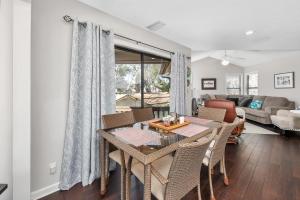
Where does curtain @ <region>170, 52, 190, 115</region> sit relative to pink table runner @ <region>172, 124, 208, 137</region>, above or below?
above

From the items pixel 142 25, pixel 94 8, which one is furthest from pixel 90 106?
pixel 142 25

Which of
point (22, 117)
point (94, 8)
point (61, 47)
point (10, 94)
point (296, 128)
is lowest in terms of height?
point (296, 128)

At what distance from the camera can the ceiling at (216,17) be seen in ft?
7.38

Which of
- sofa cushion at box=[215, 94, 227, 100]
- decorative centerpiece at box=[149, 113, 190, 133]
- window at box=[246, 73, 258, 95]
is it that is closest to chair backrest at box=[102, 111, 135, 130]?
decorative centerpiece at box=[149, 113, 190, 133]

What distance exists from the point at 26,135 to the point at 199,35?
3.36 m

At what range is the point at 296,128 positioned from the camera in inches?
158

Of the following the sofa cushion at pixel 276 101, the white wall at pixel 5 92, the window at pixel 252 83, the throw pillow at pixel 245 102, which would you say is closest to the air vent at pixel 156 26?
the white wall at pixel 5 92

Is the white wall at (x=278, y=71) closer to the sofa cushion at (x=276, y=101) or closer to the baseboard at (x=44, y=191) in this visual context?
the sofa cushion at (x=276, y=101)

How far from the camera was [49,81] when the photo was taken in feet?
6.29

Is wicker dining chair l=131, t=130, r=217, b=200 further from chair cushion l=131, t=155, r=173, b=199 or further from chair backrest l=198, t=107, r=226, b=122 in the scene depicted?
chair backrest l=198, t=107, r=226, b=122

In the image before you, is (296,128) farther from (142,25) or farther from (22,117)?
(22,117)

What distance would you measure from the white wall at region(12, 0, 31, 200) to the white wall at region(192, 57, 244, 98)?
7.59 metres

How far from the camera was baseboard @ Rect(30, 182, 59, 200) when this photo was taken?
183 centimetres

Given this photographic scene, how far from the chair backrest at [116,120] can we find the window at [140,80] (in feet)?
2.13
